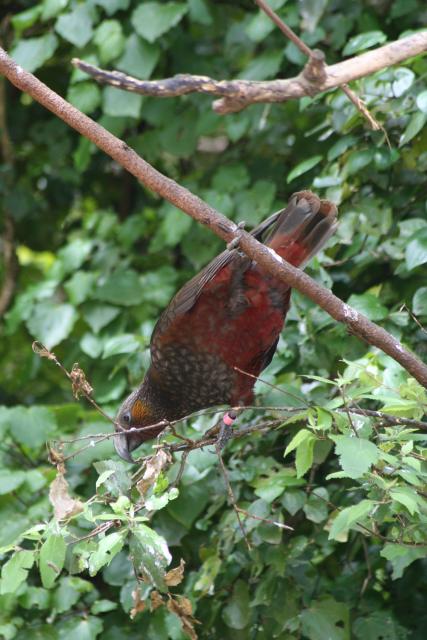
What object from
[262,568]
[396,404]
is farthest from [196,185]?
[396,404]

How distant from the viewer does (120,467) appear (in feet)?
7.79

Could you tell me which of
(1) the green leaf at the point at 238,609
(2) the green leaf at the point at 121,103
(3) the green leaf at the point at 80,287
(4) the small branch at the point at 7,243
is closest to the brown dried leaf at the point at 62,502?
(1) the green leaf at the point at 238,609

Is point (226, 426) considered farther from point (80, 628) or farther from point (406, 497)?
point (406, 497)

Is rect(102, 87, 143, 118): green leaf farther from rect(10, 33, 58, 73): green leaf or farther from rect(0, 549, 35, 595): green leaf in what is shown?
rect(0, 549, 35, 595): green leaf

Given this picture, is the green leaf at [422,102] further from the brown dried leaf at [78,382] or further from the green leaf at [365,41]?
the brown dried leaf at [78,382]

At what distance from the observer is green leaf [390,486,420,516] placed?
1.92 m

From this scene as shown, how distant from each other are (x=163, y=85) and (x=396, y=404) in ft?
3.06

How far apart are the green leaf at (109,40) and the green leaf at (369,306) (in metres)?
1.63

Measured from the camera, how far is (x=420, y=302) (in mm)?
2928

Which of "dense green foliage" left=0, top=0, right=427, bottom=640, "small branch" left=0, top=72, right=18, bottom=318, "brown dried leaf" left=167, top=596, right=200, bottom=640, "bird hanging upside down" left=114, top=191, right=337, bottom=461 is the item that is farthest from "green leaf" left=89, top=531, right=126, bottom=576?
"small branch" left=0, top=72, right=18, bottom=318

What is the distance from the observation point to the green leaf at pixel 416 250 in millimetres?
2857

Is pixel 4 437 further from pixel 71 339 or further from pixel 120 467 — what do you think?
pixel 120 467

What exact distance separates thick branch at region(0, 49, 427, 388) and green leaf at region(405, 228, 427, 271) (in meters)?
0.67

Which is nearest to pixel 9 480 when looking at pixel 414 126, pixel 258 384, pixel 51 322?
pixel 258 384
